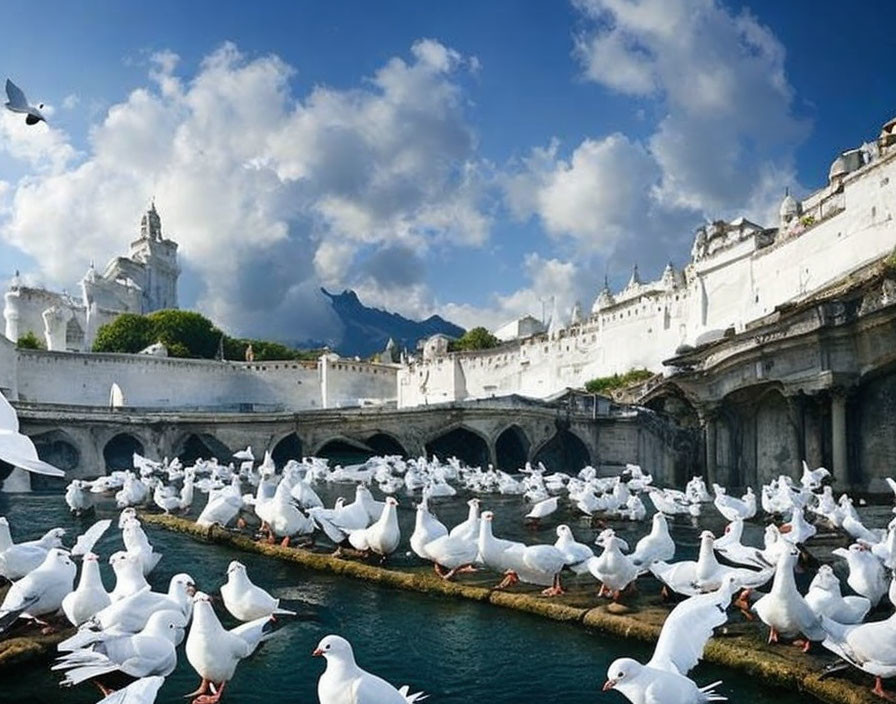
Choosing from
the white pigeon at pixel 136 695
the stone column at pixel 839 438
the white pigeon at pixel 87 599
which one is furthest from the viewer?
the stone column at pixel 839 438

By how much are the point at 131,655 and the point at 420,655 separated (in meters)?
4.15

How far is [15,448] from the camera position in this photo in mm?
5070

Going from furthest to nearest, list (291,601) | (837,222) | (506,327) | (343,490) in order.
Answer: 1. (506,327)
2. (837,222)
3. (343,490)
4. (291,601)

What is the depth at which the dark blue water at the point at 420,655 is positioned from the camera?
29.9ft

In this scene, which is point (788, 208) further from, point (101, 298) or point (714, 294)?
point (101, 298)

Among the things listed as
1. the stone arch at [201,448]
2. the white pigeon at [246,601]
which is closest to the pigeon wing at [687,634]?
the white pigeon at [246,601]

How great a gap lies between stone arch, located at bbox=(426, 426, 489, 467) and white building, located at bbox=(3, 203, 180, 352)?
46.2 m

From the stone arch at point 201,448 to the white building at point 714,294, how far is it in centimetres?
3404

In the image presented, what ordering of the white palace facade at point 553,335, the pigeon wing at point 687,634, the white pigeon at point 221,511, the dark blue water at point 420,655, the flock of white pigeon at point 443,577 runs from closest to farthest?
the flock of white pigeon at point 443,577
the pigeon wing at point 687,634
the dark blue water at point 420,655
the white pigeon at point 221,511
the white palace facade at point 553,335

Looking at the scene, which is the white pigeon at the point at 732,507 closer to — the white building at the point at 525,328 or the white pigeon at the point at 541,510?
the white pigeon at the point at 541,510

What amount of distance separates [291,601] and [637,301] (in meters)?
66.6

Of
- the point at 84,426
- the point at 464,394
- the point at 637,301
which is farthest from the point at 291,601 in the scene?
the point at 464,394

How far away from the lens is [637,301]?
247 feet

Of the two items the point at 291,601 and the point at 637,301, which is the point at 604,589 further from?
the point at 637,301
